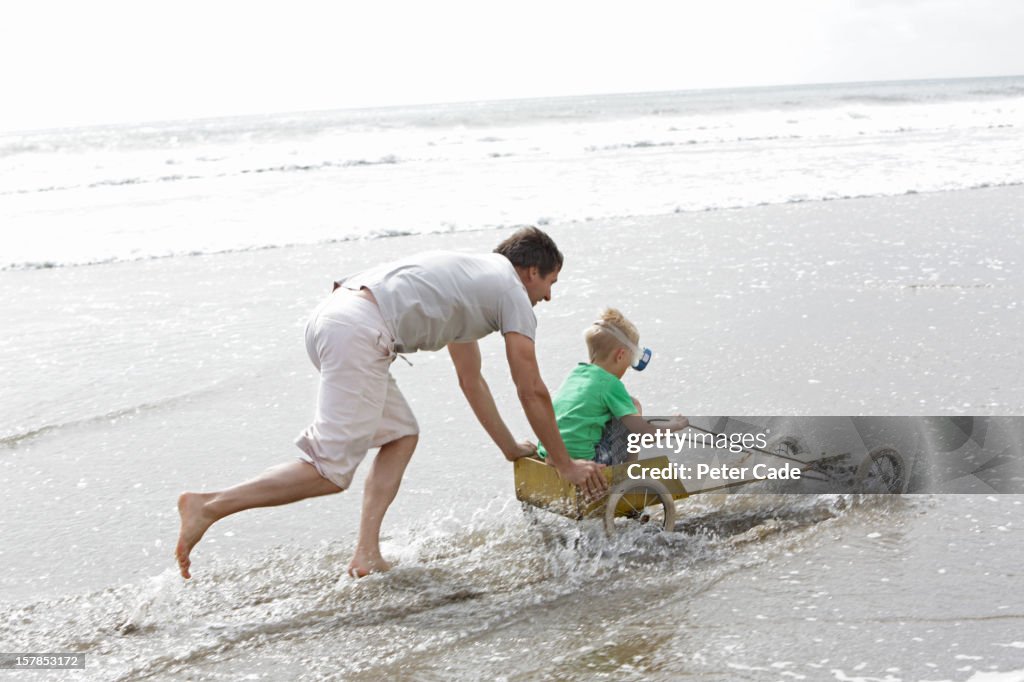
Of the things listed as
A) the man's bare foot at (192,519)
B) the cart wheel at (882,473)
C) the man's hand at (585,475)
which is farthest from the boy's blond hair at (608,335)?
the man's bare foot at (192,519)

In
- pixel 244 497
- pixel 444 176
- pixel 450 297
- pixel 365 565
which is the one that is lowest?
pixel 365 565

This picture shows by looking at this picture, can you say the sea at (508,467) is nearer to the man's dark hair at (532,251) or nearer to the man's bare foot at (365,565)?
the man's bare foot at (365,565)

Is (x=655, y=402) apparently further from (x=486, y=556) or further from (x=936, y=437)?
(x=486, y=556)

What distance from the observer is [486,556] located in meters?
4.04

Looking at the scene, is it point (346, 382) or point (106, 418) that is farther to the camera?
point (106, 418)

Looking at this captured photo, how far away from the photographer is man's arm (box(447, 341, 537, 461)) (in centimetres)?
416

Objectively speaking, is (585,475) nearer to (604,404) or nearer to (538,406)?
(538,406)

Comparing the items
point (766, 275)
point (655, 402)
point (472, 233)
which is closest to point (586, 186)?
point (472, 233)

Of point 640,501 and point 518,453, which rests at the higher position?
point 518,453

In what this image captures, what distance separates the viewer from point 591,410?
4.11 metres

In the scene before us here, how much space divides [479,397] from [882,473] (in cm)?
177

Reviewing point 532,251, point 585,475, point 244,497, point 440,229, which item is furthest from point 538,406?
point 440,229

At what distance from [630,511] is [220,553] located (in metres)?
1.68

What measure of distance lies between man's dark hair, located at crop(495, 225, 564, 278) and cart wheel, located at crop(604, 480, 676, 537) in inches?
34.7
